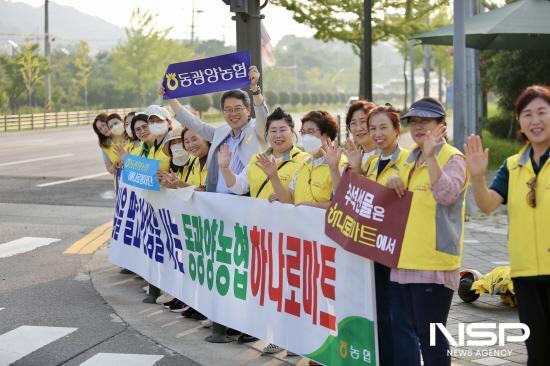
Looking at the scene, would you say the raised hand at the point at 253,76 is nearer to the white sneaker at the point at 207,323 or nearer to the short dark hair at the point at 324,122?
the short dark hair at the point at 324,122

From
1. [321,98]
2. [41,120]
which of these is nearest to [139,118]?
[41,120]

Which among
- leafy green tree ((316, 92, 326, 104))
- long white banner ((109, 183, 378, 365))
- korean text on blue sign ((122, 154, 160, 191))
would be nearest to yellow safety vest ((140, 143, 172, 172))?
korean text on blue sign ((122, 154, 160, 191))

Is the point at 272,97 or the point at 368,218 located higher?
the point at 272,97

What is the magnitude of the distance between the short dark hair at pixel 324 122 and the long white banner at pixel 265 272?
587mm

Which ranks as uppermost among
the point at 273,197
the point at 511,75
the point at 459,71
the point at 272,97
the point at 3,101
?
the point at 272,97

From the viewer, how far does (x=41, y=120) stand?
176ft

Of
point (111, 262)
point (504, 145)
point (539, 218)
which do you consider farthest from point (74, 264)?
point (504, 145)

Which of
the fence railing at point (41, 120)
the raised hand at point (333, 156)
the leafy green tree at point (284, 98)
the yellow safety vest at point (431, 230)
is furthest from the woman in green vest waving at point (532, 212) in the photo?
the leafy green tree at point (284, 98)

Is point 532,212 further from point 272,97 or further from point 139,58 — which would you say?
point 272,97

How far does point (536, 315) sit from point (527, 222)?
0.47 m

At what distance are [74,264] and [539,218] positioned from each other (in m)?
7.81

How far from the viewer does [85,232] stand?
48.1ft

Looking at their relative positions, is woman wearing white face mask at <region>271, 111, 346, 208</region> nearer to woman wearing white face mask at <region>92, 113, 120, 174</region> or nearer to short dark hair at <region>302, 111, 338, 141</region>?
short dark hair at <region>302, 111, 338, 141</region>

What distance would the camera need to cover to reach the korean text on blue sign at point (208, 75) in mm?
8742
